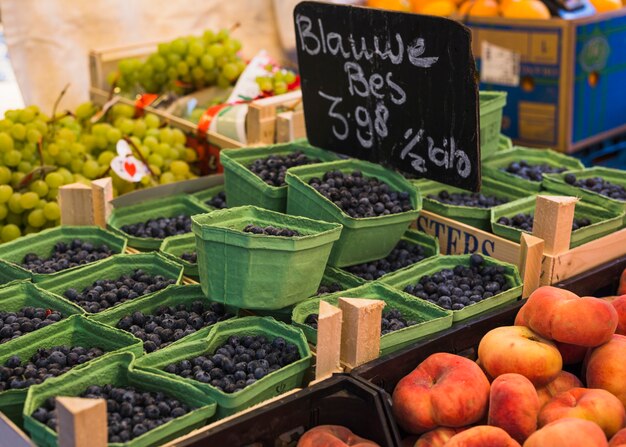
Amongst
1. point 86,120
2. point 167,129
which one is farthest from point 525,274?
point 86,120

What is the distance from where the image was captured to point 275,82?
9.93 ft

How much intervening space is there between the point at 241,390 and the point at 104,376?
27cm

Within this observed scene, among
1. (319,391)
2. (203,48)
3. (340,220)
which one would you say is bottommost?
(319,391)

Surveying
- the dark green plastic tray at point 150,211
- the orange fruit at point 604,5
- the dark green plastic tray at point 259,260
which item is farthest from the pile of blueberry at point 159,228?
the orange fruit at point 604,5

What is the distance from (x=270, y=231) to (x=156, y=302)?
33 centimetres

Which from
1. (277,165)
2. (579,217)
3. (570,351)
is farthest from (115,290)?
(579,217)

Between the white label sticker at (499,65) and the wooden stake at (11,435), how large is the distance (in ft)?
8.73

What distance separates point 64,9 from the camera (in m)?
3.54

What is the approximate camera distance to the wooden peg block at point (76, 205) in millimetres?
2244

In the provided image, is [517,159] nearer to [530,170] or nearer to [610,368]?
[530,170]

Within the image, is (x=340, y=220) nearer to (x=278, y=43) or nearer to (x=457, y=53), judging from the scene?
(x=457, y=53)

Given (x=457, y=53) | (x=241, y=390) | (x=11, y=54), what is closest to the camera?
(x=241, y=390)

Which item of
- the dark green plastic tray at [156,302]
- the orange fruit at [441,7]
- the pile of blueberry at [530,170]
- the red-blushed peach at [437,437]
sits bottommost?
the red-blushed peach at [437,437]

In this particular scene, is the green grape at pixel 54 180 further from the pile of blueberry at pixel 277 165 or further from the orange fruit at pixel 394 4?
the orange fruit at pixel 394 4
